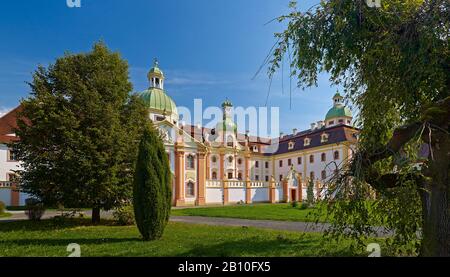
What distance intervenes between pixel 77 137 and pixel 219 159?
32926 mm

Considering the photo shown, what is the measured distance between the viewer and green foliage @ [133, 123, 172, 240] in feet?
31.2

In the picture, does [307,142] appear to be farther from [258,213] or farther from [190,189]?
[258,213]

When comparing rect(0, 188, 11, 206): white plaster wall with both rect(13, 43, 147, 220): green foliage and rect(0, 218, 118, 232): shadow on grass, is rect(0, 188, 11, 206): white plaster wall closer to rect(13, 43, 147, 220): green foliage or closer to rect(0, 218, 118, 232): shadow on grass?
rect(0, 218, 118, 232): shadow on grass

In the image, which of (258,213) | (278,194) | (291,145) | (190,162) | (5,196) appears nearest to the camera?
(258,213)

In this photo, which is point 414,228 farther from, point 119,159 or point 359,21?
point 119,159

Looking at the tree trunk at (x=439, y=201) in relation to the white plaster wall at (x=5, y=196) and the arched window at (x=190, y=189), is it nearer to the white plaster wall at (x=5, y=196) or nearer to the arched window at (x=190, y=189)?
the arched window at (x=190, y=189)

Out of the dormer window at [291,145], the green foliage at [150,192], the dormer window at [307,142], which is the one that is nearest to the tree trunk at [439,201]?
the green foliage at [150,192]

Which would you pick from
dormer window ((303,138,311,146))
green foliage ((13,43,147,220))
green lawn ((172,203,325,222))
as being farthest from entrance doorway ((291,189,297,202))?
green foliage ((13,43,147,220))

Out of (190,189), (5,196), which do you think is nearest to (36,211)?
(5,196)

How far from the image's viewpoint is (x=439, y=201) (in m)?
5.34

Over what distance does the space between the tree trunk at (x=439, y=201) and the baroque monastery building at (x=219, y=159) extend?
72.4 feet

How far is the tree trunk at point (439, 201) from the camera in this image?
524 cm
